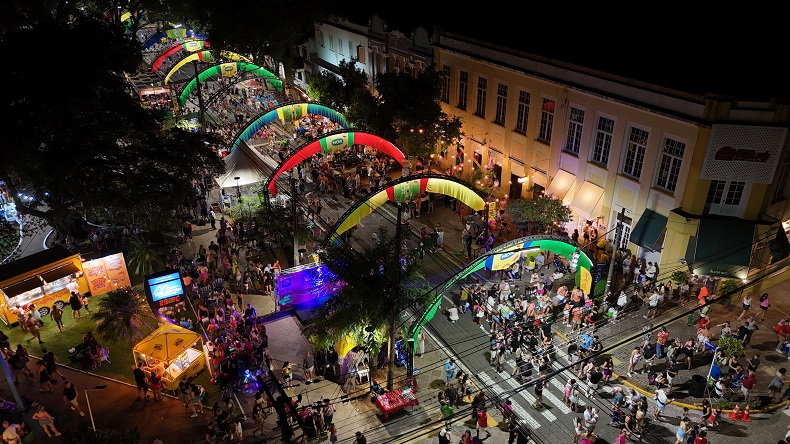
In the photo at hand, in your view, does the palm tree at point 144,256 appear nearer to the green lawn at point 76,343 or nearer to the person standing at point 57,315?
the green lawn at point 76,343

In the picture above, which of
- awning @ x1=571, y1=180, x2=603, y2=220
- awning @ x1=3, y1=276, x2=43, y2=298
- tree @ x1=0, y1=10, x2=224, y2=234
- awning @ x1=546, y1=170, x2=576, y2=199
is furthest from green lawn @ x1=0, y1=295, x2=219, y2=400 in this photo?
awning @ x1=546, y1=170, x2=576, y2=199

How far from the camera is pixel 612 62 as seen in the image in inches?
1066

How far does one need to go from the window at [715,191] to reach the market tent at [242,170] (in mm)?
21367

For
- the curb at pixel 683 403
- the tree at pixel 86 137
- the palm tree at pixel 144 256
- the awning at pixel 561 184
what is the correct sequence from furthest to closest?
the awning at pixel 561 184
the palm tree at pixel 144 256
the tree at pixel 86 137
the curb at pixel 683 403

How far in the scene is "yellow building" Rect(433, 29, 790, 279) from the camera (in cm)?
2019

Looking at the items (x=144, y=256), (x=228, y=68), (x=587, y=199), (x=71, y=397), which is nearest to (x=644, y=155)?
(x=587, y=199)

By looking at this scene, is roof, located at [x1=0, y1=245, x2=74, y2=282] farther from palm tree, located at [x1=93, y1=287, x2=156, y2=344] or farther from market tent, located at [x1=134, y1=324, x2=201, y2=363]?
market tent, located at [x1=134, y1=324, x2=201, y2=363]

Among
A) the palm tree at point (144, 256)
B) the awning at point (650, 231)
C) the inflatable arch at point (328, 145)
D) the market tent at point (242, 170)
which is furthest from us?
the market tent at point (242, 170)

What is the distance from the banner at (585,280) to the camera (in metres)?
21.3

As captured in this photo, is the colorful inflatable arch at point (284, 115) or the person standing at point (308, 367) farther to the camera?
the colorful inflatable arch at point (284, 115)

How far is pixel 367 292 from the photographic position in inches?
649

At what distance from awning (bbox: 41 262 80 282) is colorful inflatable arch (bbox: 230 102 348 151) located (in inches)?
434

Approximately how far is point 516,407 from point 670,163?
12.3 metres

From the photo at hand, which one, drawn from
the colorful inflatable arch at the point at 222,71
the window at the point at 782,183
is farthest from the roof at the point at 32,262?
the window at the point at 782,183
